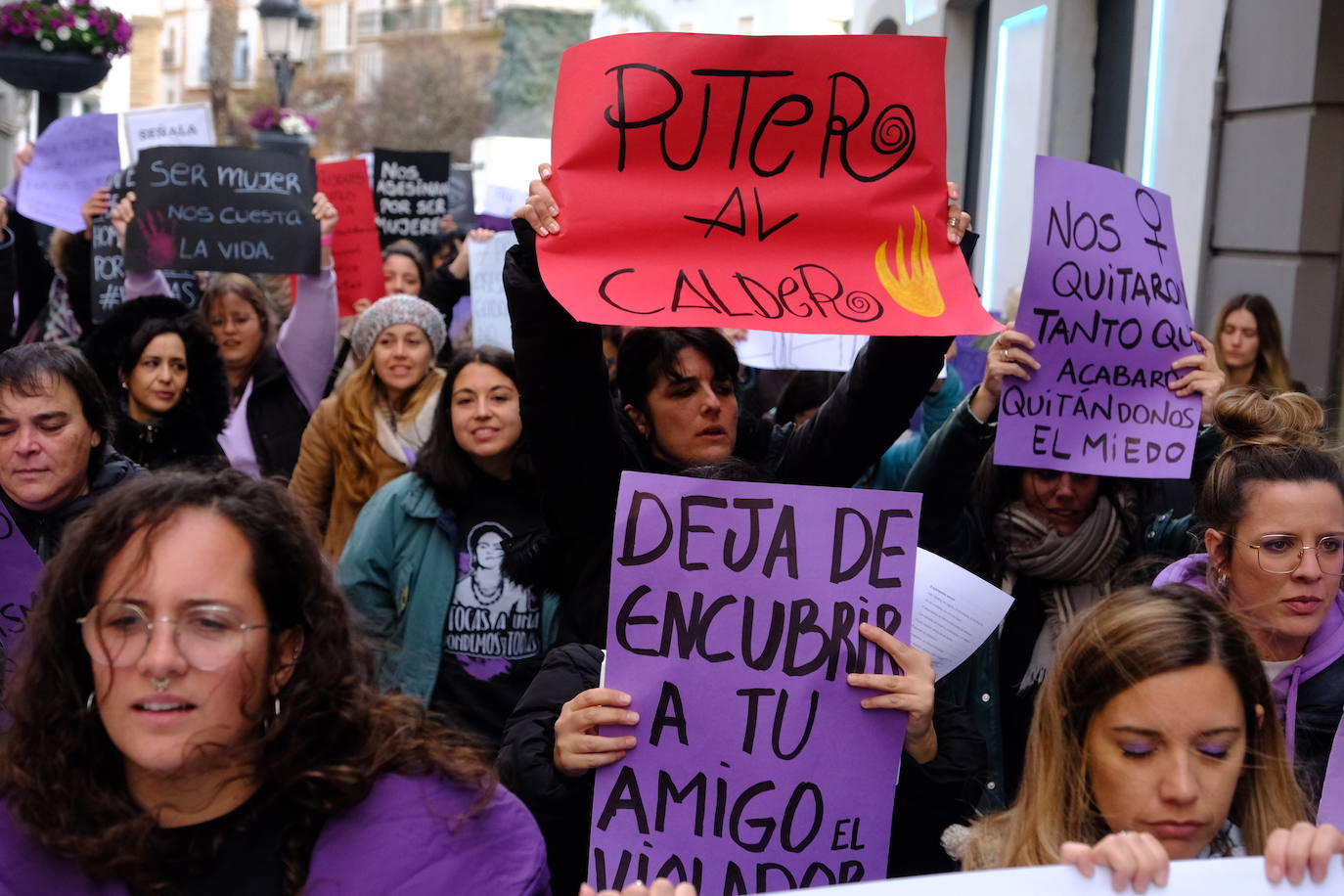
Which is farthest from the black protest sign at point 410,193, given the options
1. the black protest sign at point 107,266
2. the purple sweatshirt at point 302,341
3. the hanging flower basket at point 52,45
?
the hanging flower basket at point 52,45

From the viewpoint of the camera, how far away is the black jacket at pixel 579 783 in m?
2.68

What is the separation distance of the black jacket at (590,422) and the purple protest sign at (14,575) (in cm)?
96

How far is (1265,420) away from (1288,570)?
693 mm

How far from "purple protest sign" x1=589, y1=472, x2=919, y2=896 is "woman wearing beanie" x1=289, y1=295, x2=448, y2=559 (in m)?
2.92

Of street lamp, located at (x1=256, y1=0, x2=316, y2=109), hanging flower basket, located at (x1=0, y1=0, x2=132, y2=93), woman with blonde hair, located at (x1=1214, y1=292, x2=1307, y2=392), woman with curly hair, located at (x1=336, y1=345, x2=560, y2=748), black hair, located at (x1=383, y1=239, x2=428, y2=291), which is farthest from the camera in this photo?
street lamp, located at (x1=256, y1=0, x2=316, y2=109)

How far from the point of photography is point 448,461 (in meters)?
4.41

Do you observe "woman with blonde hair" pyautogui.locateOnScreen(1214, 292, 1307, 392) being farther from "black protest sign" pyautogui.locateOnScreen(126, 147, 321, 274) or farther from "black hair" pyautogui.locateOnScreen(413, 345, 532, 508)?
"black protest sign" pyautogui.locateOnScreen(126, 147, 321, 274)

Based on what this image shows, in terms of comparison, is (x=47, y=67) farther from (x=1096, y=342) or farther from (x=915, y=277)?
(x=915, y=277)

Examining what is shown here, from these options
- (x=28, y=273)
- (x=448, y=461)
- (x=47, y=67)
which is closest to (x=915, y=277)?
(x=448, y=461)

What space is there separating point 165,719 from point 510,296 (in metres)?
1.38

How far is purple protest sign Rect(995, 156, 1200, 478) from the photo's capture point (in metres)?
3.94

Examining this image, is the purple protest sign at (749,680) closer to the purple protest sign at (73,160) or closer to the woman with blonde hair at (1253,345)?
the woman with blonde hair at (1253,345)

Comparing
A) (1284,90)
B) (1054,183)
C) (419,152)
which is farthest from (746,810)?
(419,152)

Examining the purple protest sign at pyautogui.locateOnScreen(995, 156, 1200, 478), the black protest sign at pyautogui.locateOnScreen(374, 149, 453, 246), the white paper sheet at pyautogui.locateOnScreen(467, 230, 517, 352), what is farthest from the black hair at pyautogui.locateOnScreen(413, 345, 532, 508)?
the black protest sign at pyautogui.locateOnScreen(374, 149, 453, 246)
